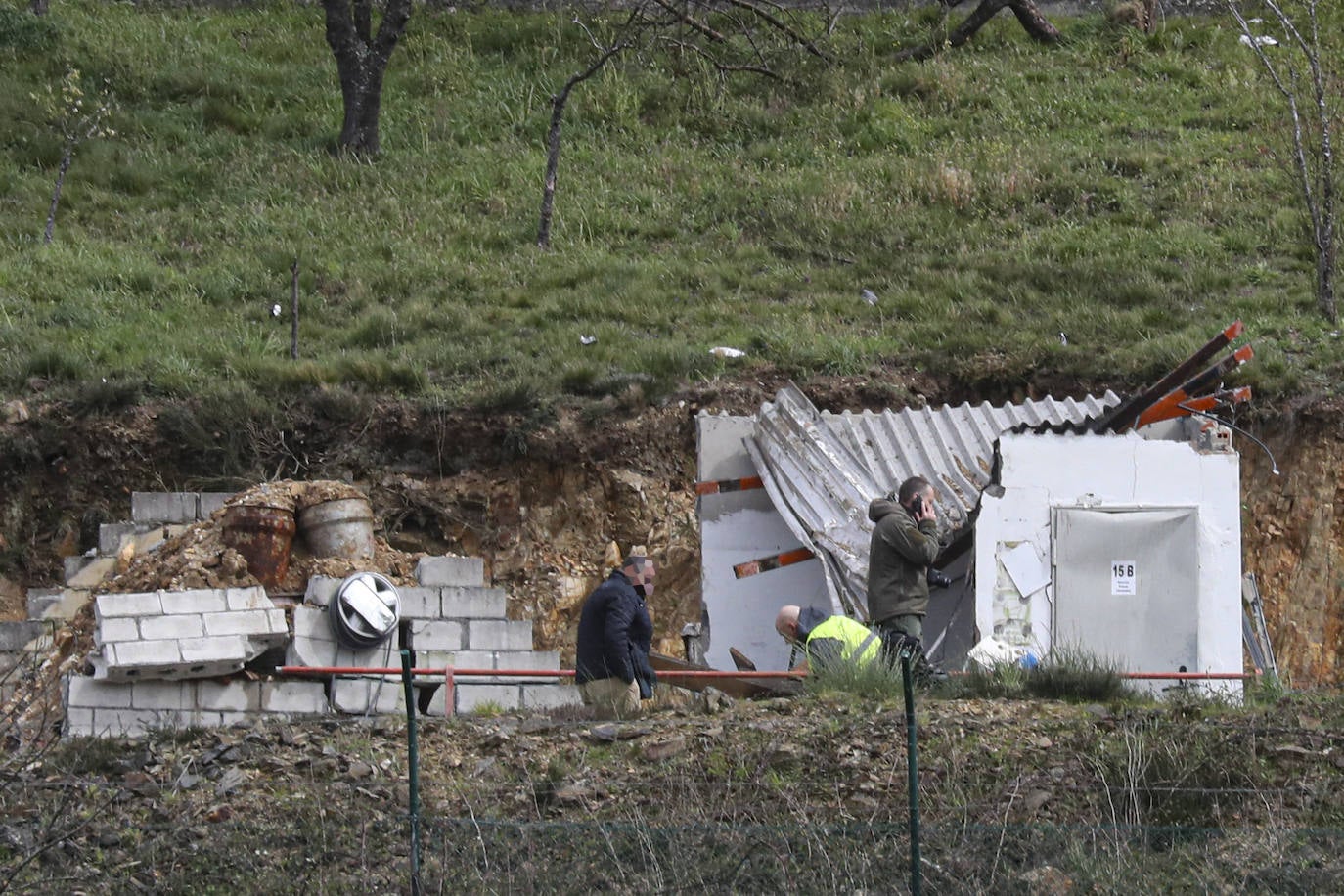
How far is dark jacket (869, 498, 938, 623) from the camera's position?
33.9 ft

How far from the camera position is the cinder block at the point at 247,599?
425 inches

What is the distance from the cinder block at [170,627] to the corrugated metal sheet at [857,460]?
4.24 m

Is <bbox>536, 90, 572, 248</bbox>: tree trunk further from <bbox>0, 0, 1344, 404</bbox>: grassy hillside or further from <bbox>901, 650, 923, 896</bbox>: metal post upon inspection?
<bbox>901, 650, 923, 896</bbox>: metal post

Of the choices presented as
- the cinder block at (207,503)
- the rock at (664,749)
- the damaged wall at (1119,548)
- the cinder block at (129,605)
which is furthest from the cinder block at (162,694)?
the damaged wall at (1119,548)

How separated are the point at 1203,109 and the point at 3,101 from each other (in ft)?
46.5

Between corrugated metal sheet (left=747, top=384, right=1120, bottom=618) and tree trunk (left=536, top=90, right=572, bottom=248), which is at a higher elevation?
tree trunk (left=536, top=90, right=572, bottom=248)

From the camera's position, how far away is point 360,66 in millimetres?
19594

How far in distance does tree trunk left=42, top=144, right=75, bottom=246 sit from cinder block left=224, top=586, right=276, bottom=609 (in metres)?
7.72

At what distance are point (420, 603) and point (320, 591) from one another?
2.35 feet

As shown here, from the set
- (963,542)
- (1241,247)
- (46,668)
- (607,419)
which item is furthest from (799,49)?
(46,668)

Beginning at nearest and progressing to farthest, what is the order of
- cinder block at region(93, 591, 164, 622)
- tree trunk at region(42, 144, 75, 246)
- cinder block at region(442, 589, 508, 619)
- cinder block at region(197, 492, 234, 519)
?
cinder block at region(93, 591, 164, 622) → cinder block at region(442, 589, 508, 619) → cinder block at region(197, 492, 234, 519) → tree trunk at region(42, 144, 75, 246)

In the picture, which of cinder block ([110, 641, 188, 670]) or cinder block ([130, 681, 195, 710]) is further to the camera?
cinder block ([130, 681, 195, 710])

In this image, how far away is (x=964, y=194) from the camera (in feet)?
60.4

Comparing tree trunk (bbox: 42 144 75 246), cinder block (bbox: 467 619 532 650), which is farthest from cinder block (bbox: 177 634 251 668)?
tree trunk (bbox: 42 144 75 246)
